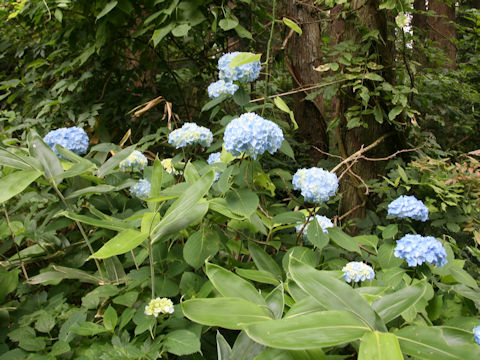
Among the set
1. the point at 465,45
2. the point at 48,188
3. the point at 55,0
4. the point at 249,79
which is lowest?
the point at 465,45

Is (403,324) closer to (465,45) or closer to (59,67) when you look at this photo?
(59,67)

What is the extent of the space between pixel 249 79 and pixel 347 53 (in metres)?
1.16

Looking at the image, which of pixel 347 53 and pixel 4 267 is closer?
pixel 4 267

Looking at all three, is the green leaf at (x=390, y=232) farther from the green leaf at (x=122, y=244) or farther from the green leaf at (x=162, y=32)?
the green leaf at (x=162, y=32)

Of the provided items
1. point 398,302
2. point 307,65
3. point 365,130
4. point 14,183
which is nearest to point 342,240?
point 398,302

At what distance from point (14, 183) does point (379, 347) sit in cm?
88

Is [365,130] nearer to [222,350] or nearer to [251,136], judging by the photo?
[251,136]

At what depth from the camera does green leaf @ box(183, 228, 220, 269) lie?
105cm

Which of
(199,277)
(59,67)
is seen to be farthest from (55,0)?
(199,277)

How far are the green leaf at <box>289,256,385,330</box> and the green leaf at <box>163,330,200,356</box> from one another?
0.35m

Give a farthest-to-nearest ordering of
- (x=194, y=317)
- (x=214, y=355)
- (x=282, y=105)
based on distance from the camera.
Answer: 1. (x=282, y=105)
2. (x=214, y=355)
3. (x=194, y=317)

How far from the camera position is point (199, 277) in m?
1.08

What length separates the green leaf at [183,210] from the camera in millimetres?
834

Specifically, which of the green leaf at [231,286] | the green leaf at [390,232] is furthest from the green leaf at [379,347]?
the green leaf at [390,232]
